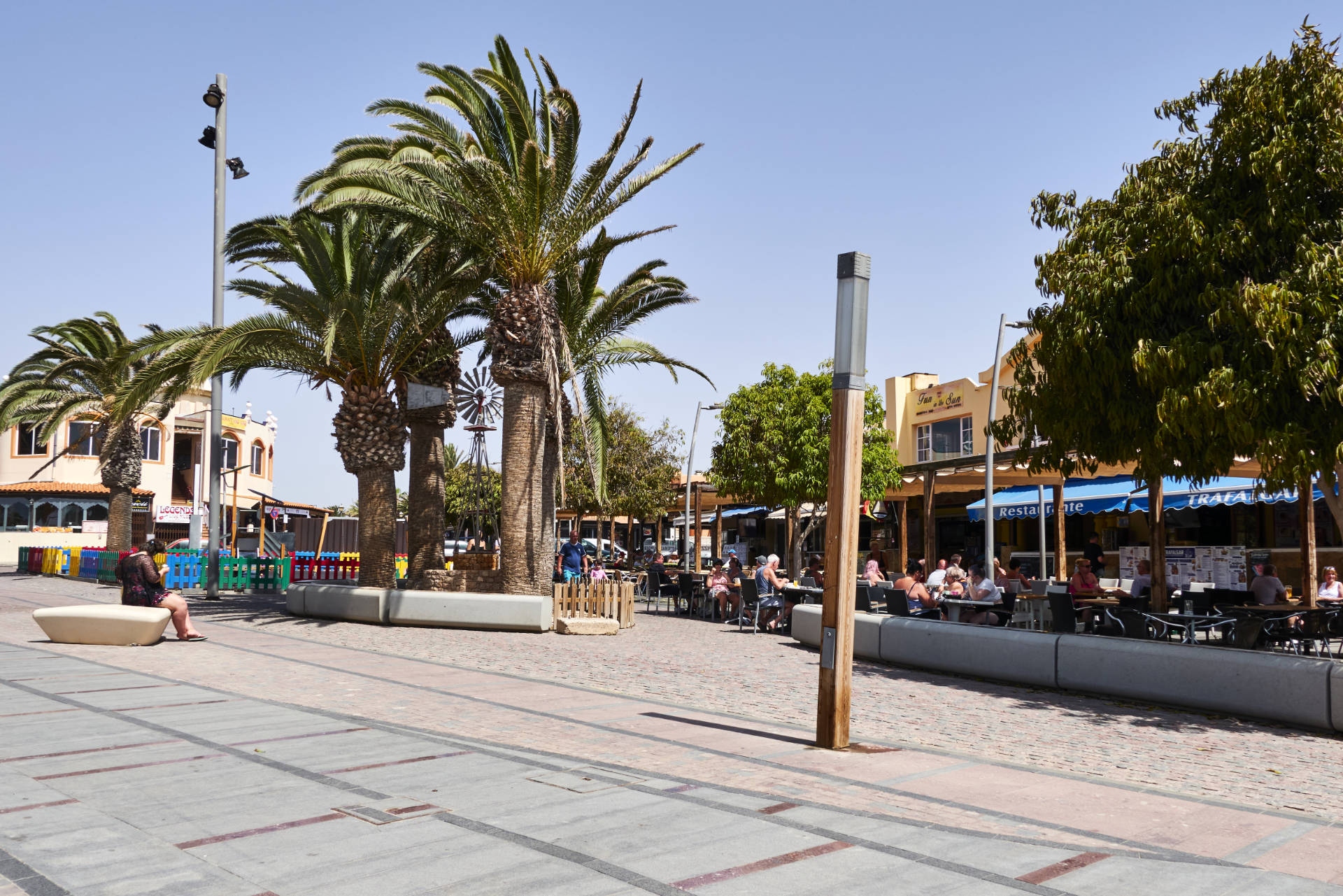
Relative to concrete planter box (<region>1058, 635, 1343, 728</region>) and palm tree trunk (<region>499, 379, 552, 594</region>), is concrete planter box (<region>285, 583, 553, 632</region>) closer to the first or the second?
palm tree trunk (<region>499, 379, 552, 594</region>)

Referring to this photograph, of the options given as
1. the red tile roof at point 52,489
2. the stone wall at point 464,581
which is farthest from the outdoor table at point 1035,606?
the red tile roof at point 52,489

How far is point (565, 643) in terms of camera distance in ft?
50.4

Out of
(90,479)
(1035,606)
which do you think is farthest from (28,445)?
(1035,606)

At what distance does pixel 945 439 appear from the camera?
4138 centimetres

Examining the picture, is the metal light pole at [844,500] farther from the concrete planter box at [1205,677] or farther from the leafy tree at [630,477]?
the leafy tree at [630,477]

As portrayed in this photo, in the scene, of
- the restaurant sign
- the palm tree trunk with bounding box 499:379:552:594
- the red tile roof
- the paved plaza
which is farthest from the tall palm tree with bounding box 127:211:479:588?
the red tile roof

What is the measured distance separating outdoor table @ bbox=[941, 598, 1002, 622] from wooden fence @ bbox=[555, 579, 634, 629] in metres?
5.47

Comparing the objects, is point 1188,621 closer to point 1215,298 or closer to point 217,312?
point 1215,298

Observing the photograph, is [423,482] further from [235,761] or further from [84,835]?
[84,835]

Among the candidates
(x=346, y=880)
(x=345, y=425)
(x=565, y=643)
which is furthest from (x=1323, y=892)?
(x=345, y=425)

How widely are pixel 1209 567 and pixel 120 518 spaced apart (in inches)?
1114

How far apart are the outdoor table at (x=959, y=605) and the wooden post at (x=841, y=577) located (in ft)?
23.9

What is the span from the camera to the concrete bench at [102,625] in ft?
43.6

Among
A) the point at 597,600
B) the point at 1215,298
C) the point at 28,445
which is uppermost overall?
the point at 28,445
